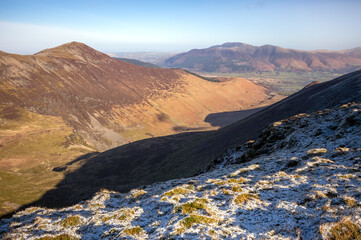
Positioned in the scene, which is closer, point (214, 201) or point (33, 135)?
point (214, 201)

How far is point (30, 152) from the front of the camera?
83312mm

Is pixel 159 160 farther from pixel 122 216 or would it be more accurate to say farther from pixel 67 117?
pixel 67 117

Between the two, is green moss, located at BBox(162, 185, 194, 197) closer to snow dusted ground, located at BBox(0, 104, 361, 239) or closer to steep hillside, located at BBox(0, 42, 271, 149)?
snow dusted ground, located at BBox(0, 104, 361, 239)

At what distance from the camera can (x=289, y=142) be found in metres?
26.6

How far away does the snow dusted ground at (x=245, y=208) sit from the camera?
401 inches

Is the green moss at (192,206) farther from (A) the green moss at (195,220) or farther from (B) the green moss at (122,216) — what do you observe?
(B) the green moss at (122,216)

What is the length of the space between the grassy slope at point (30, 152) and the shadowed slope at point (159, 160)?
5.71 m

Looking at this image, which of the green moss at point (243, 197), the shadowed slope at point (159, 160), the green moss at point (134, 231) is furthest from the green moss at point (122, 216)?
the shadowed slope at point (159, 160)

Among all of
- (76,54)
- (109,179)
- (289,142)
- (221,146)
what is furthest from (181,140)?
(76,54)

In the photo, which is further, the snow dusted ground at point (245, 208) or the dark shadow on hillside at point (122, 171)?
the dark shadow on hillside at point (122, 171)

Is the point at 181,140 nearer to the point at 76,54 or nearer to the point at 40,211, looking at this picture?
the point at 40,211

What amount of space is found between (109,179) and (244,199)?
176 ft

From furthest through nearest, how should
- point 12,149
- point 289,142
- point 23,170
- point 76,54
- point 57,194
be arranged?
point 76,54, point 12,149, point 23,170, point 57,194, point 289,142

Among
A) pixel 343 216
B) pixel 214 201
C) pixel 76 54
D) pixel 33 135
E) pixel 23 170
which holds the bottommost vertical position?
pixel 23 170
